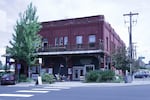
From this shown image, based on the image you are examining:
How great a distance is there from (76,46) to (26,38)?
772cm

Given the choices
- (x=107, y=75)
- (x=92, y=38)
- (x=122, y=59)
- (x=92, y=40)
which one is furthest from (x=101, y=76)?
(x=92, y=38)

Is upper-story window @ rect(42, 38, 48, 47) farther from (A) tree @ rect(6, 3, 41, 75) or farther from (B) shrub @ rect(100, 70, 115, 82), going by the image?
(B) shrub @ rect(100, 70, 115, 82)

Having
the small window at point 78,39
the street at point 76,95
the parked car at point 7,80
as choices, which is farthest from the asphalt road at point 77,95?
the small window at point 78,39

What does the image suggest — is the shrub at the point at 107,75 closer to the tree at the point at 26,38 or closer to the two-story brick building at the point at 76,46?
the two-story brick building at the point at 76,46

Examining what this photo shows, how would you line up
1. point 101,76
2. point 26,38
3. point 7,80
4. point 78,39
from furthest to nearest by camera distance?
point 78,39, point 26,38, point 101,76, point 7,80

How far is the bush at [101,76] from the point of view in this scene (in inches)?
1372

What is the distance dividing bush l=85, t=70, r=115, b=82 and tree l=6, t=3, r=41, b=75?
895cm

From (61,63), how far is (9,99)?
27.6 meters

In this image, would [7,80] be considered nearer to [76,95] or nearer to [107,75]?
[107,75]

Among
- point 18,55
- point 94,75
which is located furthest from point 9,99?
point 18,55

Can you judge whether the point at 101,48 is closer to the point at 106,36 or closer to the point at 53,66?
the point at 106,36

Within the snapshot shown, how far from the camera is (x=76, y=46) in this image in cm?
4306

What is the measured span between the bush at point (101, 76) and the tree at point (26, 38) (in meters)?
8.95

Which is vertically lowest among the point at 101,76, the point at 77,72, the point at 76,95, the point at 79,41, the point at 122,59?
the point at 76,95
